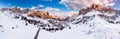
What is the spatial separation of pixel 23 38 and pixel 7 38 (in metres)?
2.14

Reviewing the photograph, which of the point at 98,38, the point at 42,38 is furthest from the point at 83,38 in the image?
the point at 42,38

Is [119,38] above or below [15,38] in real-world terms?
below

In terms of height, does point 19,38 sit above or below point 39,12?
above

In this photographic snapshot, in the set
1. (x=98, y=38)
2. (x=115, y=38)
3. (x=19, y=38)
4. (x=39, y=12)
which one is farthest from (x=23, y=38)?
(x=39, y=12)

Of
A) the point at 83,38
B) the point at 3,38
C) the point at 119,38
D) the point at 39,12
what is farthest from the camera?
the point at 39,12

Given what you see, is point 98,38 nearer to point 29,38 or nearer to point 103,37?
point 103,37

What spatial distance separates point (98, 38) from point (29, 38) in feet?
39.4

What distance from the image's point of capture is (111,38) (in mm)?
38938

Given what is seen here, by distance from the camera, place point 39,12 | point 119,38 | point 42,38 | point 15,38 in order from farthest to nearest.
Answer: point 39,12, point 119,38, point 42,38, point 15,38

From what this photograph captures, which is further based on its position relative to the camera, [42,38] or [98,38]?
[98,38]

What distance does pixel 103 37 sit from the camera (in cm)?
3900

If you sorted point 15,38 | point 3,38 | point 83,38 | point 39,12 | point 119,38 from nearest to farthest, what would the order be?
point 3,38 < point 15,38 < point 119,38 < point 83,38 < point 39,12

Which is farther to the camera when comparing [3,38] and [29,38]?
[29,38]

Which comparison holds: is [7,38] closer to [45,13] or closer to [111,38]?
[111,38]
